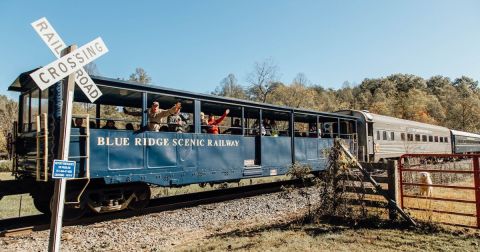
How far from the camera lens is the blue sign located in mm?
4059

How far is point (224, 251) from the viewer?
556 centimetres

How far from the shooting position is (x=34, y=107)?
8.57 metres

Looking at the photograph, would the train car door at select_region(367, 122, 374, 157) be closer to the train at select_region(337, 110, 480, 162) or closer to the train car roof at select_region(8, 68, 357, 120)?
the train at select_region(337, 110, 480, 162)

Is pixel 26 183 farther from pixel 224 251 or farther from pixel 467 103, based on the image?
pixel 467 103

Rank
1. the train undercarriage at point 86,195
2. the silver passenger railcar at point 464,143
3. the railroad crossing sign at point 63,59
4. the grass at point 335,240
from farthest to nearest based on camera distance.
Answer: the silver passenger railcar at point 464,143, the train undercarriage at point 86,195, the grass at point 335,240, the railroad crossing sign at point 63,59

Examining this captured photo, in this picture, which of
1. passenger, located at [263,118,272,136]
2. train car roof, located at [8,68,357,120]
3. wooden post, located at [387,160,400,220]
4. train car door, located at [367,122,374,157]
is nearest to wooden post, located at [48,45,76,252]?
train car roof, located at [8,68,357,120]

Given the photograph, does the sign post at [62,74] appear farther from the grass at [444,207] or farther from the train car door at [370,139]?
the train car door at [370,139]

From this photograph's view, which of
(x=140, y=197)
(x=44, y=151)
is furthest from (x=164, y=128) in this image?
(x=44, y=151)

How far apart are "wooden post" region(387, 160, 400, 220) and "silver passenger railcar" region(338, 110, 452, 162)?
36.7ft

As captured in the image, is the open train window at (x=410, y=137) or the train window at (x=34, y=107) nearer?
the train window at (x=34, y=107)

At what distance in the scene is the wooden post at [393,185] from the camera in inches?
279

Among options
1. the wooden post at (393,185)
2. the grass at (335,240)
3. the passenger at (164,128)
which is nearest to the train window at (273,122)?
the passenger at (164,128)

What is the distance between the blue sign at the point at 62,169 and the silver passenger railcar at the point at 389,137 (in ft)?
52.5

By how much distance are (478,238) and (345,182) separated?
2.37m
